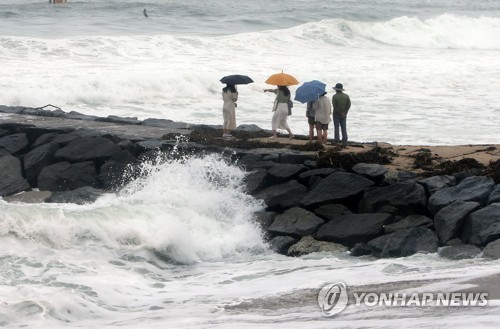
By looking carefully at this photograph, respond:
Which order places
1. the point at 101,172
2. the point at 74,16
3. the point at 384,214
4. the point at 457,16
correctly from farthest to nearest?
the point at 457,16 → the point at 74,16 → the point at 101,172 → the point at 384,214

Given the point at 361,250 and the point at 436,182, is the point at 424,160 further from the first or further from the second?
the point at 361,250

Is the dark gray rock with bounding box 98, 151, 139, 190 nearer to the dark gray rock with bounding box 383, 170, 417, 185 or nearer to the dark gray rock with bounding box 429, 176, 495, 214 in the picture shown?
the dark gray rock with bounding box 383, 170, 417, 185

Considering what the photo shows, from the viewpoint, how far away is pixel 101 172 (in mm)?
14766

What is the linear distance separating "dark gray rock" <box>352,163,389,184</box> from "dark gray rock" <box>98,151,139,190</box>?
3513 millimetres

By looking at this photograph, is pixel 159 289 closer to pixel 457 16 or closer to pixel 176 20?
pixel 176 20

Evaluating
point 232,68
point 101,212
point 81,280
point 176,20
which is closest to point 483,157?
point 101,212

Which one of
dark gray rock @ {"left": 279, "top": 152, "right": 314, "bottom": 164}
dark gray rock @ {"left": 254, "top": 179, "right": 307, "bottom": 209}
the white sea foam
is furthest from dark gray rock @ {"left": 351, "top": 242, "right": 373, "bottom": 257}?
the white sea foam

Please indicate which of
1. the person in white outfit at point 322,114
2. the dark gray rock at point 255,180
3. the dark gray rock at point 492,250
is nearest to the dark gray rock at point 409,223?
the dark gray rock at point 492,250

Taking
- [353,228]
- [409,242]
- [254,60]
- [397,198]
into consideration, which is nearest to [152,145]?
[353,228]

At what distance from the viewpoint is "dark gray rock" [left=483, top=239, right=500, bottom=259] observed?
35.3 ft

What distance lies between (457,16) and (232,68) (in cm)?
2597

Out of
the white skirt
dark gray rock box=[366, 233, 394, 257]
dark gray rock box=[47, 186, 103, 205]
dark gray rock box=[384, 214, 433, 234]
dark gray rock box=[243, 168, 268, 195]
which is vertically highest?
the white skirt

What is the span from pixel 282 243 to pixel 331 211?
87 cm

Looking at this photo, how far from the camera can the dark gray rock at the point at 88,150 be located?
1496cm
